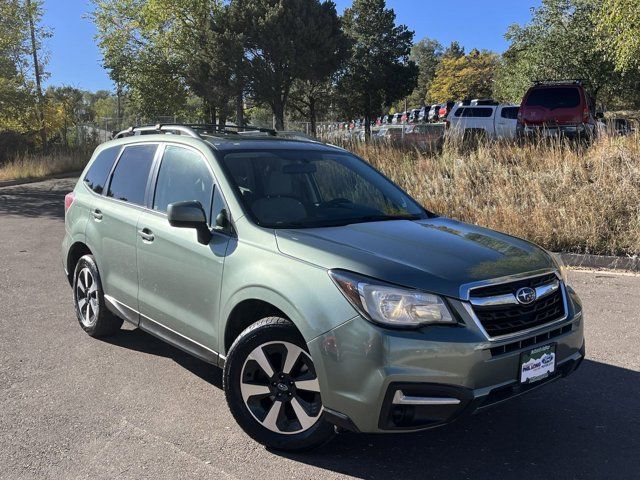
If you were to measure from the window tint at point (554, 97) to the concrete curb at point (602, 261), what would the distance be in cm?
790

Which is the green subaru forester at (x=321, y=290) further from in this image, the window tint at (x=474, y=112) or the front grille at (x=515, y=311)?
the window tint at (x=474, y=112)

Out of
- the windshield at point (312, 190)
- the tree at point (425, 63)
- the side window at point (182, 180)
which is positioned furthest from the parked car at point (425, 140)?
the tree at point (425, 63)

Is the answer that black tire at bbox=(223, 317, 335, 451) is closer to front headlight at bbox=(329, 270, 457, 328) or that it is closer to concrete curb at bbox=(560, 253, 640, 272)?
front headlight at bbox=(329, 270, 457, 328)

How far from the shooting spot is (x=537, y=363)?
3.01m

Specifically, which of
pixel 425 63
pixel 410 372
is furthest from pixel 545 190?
pixel 425 63

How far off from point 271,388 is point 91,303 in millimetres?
2607

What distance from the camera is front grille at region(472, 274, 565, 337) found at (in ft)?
9.36

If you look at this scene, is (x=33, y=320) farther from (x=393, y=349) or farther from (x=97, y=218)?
(x=393, y=349)

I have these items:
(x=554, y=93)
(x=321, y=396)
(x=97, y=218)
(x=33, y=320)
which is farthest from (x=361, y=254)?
(x=554, y=93)

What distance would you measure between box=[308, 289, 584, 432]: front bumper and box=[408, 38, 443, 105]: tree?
3610 inches

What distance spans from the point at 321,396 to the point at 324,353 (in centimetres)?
25

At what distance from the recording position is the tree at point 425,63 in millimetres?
96500

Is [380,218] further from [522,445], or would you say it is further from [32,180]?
[32,180]

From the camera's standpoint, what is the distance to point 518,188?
371 inches
